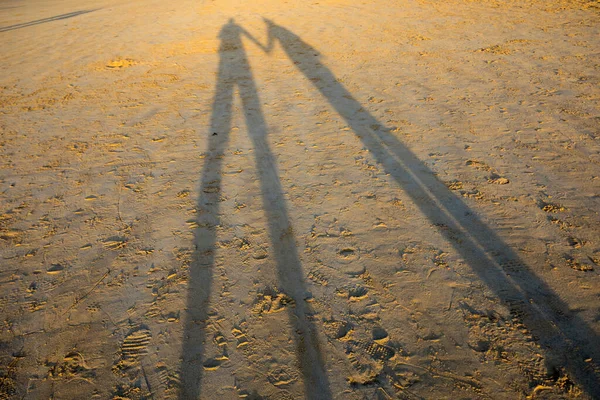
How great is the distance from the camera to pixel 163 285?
2.25m

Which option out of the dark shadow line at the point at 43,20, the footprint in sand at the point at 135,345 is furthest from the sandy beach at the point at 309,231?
the dark shadow line at the point at 43,20

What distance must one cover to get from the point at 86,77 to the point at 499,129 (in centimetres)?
621

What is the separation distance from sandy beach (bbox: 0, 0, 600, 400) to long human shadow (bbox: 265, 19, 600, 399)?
0.05 ft

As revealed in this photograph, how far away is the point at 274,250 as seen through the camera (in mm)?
2451

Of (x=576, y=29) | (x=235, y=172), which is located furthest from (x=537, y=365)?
(x=576, y=29)

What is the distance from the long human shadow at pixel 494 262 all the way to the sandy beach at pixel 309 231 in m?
0.01

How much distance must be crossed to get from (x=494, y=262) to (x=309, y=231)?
1.23 m

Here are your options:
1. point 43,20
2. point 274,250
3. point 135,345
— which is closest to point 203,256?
point 274,250

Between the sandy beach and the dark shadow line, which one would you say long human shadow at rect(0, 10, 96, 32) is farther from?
the sandy beach

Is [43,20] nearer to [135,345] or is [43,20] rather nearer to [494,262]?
[135,345]

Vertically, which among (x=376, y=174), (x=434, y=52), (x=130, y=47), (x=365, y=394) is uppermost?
(x=130, y=47)

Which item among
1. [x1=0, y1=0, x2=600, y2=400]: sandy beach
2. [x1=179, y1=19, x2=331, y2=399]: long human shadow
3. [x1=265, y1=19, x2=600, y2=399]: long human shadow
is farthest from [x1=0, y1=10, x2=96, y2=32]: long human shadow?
[x1=265, y1=19, x2=600, y2=399]: long human shadow

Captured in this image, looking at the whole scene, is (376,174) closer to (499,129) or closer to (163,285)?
(499,129)

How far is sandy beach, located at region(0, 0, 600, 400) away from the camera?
1775 millimetres
